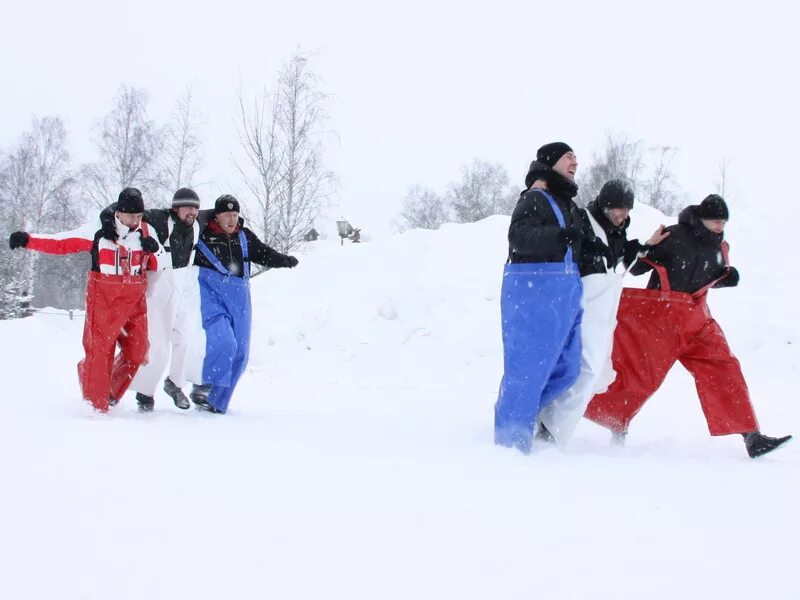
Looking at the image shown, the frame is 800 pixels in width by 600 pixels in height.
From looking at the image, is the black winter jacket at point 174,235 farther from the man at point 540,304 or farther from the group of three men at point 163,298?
the man at point 540,304

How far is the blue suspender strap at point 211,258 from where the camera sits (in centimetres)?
498

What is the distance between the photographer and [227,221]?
198 inches

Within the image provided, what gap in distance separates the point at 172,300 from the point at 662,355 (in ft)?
11.0

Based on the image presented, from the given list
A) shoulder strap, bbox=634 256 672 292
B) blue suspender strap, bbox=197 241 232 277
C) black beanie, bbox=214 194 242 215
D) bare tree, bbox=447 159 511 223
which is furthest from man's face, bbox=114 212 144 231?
bare tree, bbox=447 159 511 223

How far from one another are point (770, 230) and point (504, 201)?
34.5 meters

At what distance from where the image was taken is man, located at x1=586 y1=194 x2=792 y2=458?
4.07m

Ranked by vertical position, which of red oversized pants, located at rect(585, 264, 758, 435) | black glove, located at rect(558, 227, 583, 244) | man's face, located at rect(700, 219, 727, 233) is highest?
man's face, located at rect(700, 219, 727, 233)

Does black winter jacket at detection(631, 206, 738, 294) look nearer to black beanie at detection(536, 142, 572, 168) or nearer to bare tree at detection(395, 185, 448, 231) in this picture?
black beanie at detection(536, 142, 572, 168)

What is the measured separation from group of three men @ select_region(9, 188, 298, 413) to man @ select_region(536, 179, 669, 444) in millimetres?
2361

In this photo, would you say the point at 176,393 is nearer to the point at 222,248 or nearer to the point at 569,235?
the point at 222,248

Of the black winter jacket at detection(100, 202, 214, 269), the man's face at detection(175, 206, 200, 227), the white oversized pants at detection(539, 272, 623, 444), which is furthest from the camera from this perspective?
the man's face at detection(175, 206, 200, 227)

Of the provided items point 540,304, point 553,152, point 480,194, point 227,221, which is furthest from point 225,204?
point 480,194

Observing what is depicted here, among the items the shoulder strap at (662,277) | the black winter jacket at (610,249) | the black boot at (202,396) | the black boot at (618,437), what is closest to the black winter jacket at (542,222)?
the black winter jacket at (610,249)

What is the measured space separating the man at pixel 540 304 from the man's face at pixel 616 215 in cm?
36
